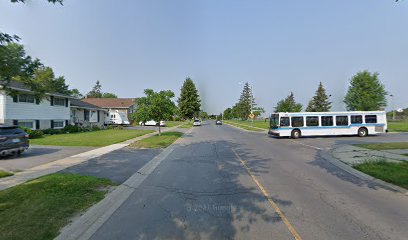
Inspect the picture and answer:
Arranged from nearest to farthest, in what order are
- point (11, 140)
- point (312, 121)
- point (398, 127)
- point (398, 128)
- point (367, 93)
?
point (11, 140) < point (312, 121) < point (398, 128) < point (398, 127) < point (367, 93)

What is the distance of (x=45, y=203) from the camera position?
5469 mm

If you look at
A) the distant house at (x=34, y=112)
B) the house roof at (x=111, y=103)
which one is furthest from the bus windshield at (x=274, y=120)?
the house roof at (x=111, y=103)

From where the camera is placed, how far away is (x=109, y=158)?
1231cm

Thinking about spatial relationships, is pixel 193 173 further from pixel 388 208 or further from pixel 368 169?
pixel 368 169

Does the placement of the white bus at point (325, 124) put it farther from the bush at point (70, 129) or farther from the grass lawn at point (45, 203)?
the bush at point (70, 129)

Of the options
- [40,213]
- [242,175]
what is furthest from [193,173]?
[40,213]

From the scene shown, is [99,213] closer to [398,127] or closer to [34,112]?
[34,112]

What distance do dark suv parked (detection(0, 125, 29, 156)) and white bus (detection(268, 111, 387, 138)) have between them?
20488 millimetres

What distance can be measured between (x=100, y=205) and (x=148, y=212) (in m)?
1.19

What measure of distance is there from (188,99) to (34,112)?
58719mm

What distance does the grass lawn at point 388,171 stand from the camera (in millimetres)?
7843

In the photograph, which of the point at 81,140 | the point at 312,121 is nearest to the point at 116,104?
the point at 81,140

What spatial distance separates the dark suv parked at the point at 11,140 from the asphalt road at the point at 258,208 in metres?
8.18

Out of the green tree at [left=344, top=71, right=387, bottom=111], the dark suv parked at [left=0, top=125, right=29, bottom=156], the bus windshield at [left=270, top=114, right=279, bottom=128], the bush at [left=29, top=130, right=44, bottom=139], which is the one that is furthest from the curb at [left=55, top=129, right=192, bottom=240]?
the green tree at [left=344, top=71, right=387, bottom=111]
